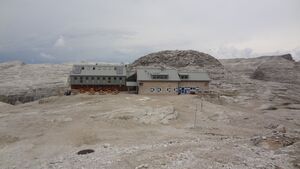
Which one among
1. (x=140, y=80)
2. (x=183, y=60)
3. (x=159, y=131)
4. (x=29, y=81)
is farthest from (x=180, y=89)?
(x=29, y=81)

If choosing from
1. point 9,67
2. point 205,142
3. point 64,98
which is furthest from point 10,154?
point 9,67

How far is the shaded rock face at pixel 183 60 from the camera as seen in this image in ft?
344

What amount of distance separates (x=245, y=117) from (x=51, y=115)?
3207cm

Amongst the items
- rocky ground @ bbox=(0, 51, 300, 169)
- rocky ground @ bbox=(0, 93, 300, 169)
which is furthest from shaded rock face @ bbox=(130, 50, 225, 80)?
rocky ground @ bbox=(0, 93, 300, 169)

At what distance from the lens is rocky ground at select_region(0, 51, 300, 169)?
31297 mm

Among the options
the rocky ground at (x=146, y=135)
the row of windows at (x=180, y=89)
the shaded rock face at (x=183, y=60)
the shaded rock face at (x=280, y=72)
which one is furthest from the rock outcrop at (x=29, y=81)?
the shaded rock face at (x=280, y=72)

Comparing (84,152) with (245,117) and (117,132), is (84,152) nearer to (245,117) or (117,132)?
(117,132)

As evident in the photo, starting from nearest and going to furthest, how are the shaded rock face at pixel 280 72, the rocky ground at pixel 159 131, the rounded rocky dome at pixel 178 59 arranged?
the rocky ground at pixel 159 131 < the shaded rock face at pixel 280 72 < the rounded rocky dome at pixel 178 59

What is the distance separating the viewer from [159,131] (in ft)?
143

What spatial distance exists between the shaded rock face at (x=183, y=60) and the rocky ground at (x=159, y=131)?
1943 centimetres

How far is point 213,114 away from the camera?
5509cm

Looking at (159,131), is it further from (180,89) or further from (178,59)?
(178,59)

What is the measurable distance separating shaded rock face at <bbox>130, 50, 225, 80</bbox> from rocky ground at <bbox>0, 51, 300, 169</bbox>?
765 inches

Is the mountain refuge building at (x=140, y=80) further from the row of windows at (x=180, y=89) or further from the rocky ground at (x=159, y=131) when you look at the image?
the rocky ground at (x=159, y=131)
